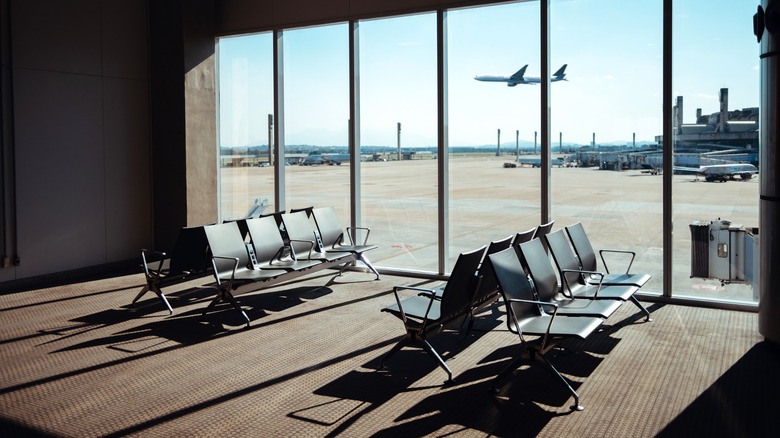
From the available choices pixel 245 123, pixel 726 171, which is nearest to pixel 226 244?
pixel 245 123

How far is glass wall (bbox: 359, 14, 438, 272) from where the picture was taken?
29.6ft

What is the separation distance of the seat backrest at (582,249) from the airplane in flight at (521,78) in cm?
256

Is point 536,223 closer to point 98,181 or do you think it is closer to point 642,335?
point 642,335

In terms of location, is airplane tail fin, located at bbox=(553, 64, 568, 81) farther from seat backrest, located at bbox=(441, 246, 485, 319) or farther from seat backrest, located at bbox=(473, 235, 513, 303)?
seat backrest, located at bbox=(441, 246, 485, 319)

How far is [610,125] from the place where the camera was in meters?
8.05

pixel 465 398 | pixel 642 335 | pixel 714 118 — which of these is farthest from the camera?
pixel 714 118

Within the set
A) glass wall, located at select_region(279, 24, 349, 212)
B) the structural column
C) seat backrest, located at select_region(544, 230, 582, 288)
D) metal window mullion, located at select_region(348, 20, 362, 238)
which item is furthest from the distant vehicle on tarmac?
the structural column

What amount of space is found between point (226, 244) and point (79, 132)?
3.65 metres

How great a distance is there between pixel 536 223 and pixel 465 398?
426cm

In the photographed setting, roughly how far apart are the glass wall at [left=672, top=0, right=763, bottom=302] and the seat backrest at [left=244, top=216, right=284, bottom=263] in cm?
436

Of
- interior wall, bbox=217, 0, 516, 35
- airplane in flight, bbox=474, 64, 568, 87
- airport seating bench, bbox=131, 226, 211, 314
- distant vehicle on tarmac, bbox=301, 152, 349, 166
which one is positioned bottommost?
airport seating bench, bbox=131, 226, 211, 314

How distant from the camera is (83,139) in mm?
9250

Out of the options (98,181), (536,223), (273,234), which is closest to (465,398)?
(273,234)

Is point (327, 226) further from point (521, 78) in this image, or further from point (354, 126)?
point (521, 78)
